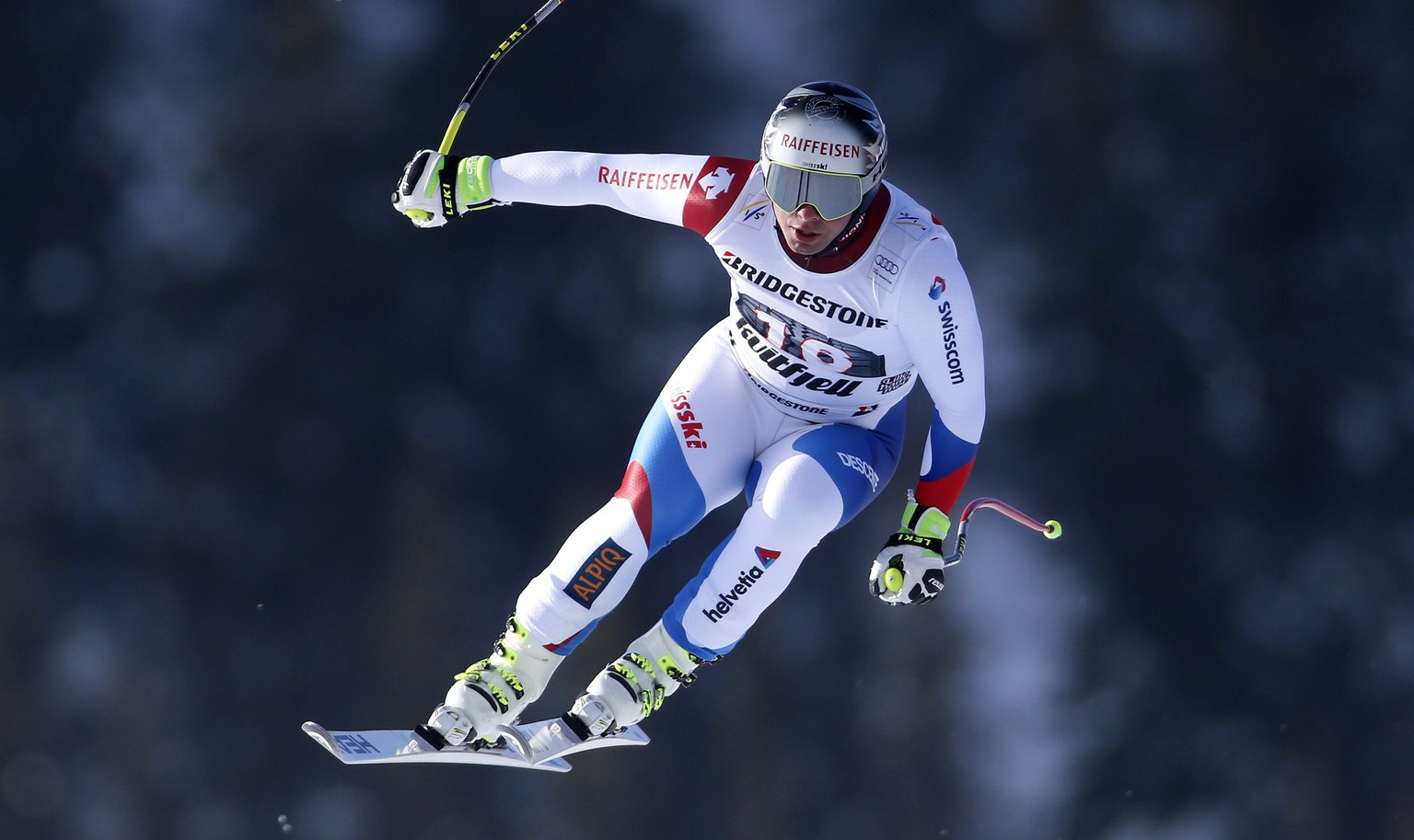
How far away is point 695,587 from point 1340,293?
192 inches

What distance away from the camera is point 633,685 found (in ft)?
14.8

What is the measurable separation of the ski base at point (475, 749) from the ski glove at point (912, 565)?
97cm

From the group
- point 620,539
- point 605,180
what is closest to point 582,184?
point 605,180

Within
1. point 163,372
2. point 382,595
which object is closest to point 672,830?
point 382,595

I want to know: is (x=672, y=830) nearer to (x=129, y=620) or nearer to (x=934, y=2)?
(x=129, y=620)

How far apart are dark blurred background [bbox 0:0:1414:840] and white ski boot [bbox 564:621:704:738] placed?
3164 millimetres

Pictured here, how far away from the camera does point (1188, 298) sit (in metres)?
7.75

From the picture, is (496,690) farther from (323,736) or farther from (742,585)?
(742,585)

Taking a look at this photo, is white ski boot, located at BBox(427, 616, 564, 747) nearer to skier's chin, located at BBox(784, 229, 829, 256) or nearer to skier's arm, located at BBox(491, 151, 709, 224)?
skier's arm, located at BBox(491, 151, 709, 224)

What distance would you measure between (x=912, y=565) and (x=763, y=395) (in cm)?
73

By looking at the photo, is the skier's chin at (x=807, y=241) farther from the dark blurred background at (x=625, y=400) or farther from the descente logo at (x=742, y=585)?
the dark blurred background at (x=625, y=400)

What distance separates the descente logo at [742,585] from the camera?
4.37 metres

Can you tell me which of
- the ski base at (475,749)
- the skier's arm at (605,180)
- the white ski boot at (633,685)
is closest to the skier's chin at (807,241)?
the skier's arm at (605,180)

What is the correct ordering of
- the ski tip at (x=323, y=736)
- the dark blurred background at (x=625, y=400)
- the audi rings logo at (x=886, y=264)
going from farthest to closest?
the dark blurred background at (x=625, y=400) → the audi rings logo at (x=886, y=264) → the ski tip at (x=323, y=736)
